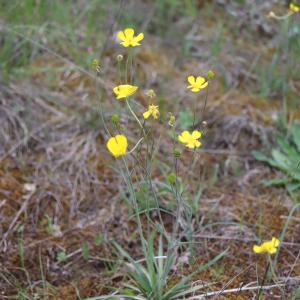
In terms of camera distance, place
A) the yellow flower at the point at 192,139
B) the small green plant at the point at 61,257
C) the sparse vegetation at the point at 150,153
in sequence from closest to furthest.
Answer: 1. the yellow flower at the point at 192,139
2. the sparse vegetation at the point at 150,153
3. the small green plant at the point at 61,257

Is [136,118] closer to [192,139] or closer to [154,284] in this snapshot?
[192,139]

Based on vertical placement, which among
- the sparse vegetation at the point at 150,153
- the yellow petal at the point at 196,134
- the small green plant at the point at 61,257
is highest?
the yellow petal at the point at 196,134

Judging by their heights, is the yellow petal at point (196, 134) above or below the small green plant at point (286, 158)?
above

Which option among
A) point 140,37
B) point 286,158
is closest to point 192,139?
point 140,37

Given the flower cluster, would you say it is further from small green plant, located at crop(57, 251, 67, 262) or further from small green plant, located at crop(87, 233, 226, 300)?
small green plant, located at crop(57, 251, 67, 262)

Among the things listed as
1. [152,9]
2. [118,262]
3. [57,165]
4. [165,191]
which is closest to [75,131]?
[57,165]

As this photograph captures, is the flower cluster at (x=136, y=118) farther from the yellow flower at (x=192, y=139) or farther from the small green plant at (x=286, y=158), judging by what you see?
the small green plant at (x=286, y=158)

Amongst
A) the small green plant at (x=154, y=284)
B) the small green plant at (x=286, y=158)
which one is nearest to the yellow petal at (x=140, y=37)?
the small green plant at (x=154, y=284)

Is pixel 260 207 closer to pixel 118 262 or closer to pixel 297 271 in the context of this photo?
pixel 297 271
